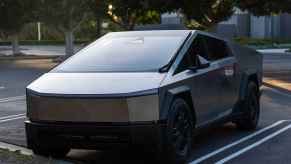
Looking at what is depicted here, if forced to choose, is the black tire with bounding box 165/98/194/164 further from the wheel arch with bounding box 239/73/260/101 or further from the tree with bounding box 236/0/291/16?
the tree with bounding box 236/0/291/16

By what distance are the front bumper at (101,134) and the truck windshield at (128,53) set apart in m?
0.85

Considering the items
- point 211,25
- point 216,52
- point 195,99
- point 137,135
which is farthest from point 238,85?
point 211,25

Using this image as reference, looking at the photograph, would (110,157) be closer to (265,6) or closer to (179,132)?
(179,132)

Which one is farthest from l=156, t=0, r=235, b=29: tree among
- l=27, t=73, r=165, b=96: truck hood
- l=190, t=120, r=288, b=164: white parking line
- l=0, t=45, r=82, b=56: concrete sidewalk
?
l=0, t=45, r=82, b=56: concrete sidewalk

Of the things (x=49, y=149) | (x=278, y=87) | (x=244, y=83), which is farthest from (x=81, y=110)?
(x=278, y=87)

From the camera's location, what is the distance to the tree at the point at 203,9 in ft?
71.2

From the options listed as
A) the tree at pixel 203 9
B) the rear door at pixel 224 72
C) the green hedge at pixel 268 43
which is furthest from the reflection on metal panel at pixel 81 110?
the green hedge at pixel 268 43

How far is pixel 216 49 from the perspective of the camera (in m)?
9.08

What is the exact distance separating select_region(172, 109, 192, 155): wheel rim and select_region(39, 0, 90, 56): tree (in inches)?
1004

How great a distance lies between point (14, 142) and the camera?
28.8 ft

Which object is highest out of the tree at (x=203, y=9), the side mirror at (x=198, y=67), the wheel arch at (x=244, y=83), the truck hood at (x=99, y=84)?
the tree at (x=203, y=9)

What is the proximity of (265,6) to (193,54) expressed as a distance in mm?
12912

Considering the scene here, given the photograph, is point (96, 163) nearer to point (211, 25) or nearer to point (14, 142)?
point (14, 142)

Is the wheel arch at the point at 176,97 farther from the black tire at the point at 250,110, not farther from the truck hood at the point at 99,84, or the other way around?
the black tire at the point at 250,110
